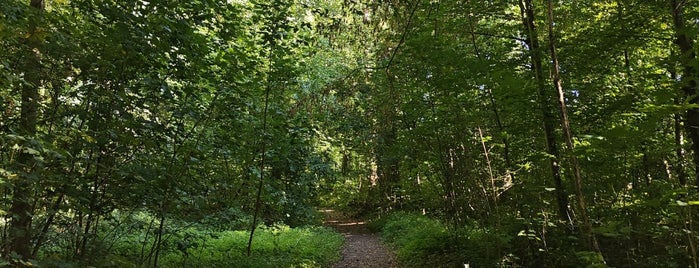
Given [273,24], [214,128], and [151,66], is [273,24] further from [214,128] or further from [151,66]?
[151,66]

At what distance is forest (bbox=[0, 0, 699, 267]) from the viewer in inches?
155

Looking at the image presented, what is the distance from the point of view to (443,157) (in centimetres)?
904

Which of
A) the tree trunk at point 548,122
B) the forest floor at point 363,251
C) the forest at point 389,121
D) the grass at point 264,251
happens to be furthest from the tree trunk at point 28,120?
the forest floor at point 363,251

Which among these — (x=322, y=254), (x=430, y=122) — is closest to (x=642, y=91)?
(x=430, y=122)

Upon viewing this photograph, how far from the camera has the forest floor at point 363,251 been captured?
34.7 ft

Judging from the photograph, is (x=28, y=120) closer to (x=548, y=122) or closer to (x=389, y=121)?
(x=548, y=122)

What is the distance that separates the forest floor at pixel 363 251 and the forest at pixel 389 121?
596 millimetres

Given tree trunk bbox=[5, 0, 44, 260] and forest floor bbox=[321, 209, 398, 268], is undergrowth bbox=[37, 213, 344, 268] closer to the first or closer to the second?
forest floor bbox=[321, 209, 398, 268]

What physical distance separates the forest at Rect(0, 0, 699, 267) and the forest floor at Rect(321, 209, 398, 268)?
0.60m

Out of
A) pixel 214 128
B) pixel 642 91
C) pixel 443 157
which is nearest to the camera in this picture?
pixel 642 91

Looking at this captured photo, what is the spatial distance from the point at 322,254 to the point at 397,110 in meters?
4.12

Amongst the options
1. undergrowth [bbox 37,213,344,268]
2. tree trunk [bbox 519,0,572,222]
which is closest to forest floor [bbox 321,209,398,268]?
undergrowth [bbox 37,213,344,268]

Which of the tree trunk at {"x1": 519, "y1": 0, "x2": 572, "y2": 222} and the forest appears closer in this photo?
the forest

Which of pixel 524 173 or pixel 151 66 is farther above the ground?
pixel 151 66
